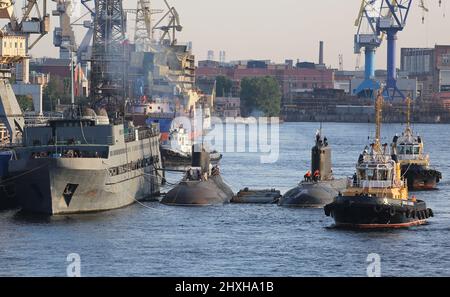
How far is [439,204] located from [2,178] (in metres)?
20.6

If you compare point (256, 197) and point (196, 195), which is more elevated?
point (196, 195)

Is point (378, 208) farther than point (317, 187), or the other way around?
point (317, 187)

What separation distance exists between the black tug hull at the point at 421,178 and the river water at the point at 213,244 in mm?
13180

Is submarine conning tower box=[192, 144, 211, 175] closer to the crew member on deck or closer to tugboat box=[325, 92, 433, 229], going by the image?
the crew member on deck

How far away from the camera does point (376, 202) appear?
45156 millimetres

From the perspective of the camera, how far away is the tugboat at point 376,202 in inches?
1779

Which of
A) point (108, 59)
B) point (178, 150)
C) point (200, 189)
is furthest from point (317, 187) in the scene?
point (178, 150)

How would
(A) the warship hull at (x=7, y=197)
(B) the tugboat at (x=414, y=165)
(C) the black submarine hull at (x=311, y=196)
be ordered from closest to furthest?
(A) the warship hull at (x=7, y=197)
(C) the black submarine hull at (x=311, y=196)
(B) the tugboat at (x=414, y=165)

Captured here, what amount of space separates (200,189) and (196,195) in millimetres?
833

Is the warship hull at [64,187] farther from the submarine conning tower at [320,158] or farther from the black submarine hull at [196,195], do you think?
the submarine conning tower at [320,158]

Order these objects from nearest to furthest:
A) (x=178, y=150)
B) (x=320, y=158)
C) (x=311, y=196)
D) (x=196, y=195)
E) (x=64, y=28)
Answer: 1. (x=311, y=196)
2. (x=196, y=195)
3. (x=320, y=158)
4. (x=178, y=150)
5. (x=64, y=28)

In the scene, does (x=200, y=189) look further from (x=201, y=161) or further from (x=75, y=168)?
(x=75, y=168)

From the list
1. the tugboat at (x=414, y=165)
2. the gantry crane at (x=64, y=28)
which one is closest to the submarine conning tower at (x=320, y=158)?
the tugboat at (x=414, y=165)
